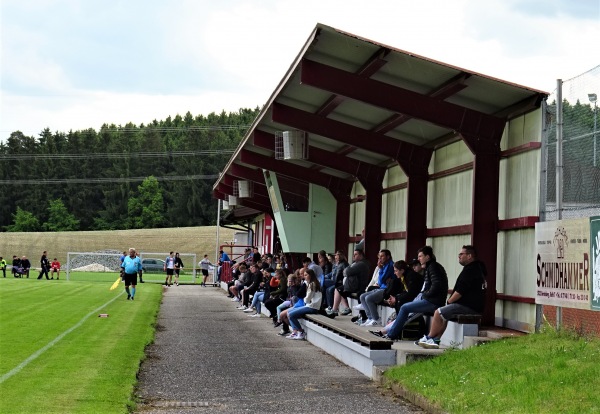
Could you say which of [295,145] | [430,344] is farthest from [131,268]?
[430,344]

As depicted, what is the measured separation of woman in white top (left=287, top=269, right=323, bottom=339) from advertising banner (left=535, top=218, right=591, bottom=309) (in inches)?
271

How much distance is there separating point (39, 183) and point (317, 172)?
96.0m

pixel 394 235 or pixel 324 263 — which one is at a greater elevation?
pixel 394 235

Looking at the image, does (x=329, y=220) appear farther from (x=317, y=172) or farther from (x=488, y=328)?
(x=488, y=328)

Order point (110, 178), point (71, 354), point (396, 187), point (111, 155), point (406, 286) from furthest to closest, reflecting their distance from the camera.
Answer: point (111, 155) < point (110, 178) < point (396, 187) < point (406, 286) < point (71, 354)

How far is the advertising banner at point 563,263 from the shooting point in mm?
11977

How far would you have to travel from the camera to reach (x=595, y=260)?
11602 millimetres

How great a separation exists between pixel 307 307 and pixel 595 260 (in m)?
9.08

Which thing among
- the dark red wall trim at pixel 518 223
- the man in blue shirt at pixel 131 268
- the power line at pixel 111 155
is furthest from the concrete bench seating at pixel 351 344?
the power line at pixel 111 155

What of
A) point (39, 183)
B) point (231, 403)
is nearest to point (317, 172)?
point (231, 403)

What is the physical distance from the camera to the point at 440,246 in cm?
1948

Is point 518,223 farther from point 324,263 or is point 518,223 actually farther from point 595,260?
point 324,263

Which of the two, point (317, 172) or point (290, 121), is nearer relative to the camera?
point (290, 121)

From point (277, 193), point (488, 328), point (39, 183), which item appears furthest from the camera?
point (39, 183)
